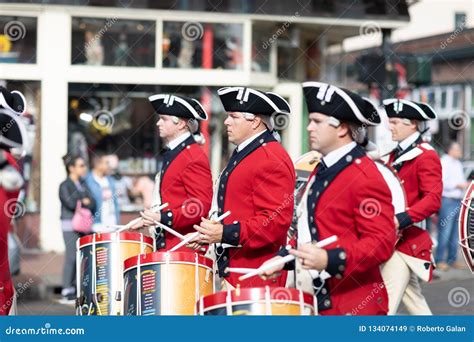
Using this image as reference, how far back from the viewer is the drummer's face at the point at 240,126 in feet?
21.1

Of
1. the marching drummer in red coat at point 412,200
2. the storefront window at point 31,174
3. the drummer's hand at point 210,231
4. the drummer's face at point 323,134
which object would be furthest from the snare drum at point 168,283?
the storefront window at point 31,174

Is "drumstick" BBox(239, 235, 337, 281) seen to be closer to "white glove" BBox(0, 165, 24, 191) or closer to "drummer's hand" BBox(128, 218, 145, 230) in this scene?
"white glove" BBox(0, 165, 24, 191)

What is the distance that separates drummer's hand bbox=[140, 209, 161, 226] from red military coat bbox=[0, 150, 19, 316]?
102 centimetres

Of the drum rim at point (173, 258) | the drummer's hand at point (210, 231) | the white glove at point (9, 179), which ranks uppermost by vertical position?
the white glove at point (9, 179)

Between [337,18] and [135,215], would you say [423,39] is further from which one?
[135,215]

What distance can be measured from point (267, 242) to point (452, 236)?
820cm

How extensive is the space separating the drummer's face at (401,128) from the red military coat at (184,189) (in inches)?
55.0

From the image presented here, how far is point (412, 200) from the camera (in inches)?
305

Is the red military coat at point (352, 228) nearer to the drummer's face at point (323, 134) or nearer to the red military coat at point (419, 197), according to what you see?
the drummer's face at point (323, 134)

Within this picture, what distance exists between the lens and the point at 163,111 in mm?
7500

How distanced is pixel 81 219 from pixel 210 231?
525 cm

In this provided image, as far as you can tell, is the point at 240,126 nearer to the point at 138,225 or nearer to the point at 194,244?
the point at 194,244

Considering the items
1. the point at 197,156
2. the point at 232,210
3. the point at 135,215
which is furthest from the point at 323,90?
the point at 135,215

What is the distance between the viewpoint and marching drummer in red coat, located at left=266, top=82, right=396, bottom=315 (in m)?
4.95
